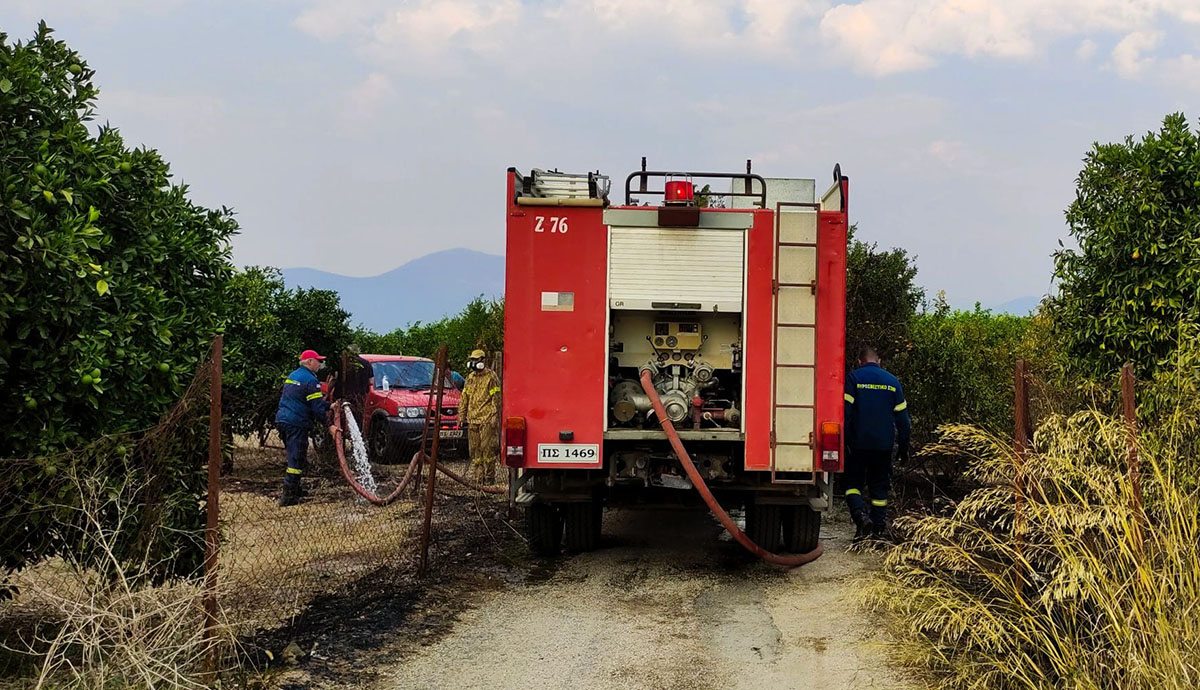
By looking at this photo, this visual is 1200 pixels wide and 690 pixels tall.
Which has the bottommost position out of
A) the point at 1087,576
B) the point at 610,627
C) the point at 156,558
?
the point at 610,627

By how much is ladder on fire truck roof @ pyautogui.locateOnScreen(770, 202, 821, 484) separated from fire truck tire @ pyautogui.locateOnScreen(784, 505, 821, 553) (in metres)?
0.73

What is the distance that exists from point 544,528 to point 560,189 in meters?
2.76

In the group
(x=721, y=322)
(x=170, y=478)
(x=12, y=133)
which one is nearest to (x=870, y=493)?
(x=721, y=322)

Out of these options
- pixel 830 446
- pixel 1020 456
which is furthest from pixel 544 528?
pixel 1020 456

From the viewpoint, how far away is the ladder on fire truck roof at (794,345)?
804 centimetres

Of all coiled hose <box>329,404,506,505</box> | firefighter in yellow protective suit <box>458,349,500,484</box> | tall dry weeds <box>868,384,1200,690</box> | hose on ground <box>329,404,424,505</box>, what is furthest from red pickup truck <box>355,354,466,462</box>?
tall dry weeds <box>868,384,1200,690</box>

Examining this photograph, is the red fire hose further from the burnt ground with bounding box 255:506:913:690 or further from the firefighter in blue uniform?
the firefighter in blue uniform

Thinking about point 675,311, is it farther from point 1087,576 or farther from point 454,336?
point 454,336

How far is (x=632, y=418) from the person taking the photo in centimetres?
845

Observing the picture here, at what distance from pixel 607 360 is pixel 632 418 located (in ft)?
1.87

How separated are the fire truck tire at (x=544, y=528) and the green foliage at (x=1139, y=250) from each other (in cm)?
434

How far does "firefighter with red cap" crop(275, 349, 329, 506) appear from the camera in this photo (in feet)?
38.3

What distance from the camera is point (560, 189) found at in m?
8.48

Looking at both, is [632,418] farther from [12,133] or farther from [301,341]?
[301,341]
